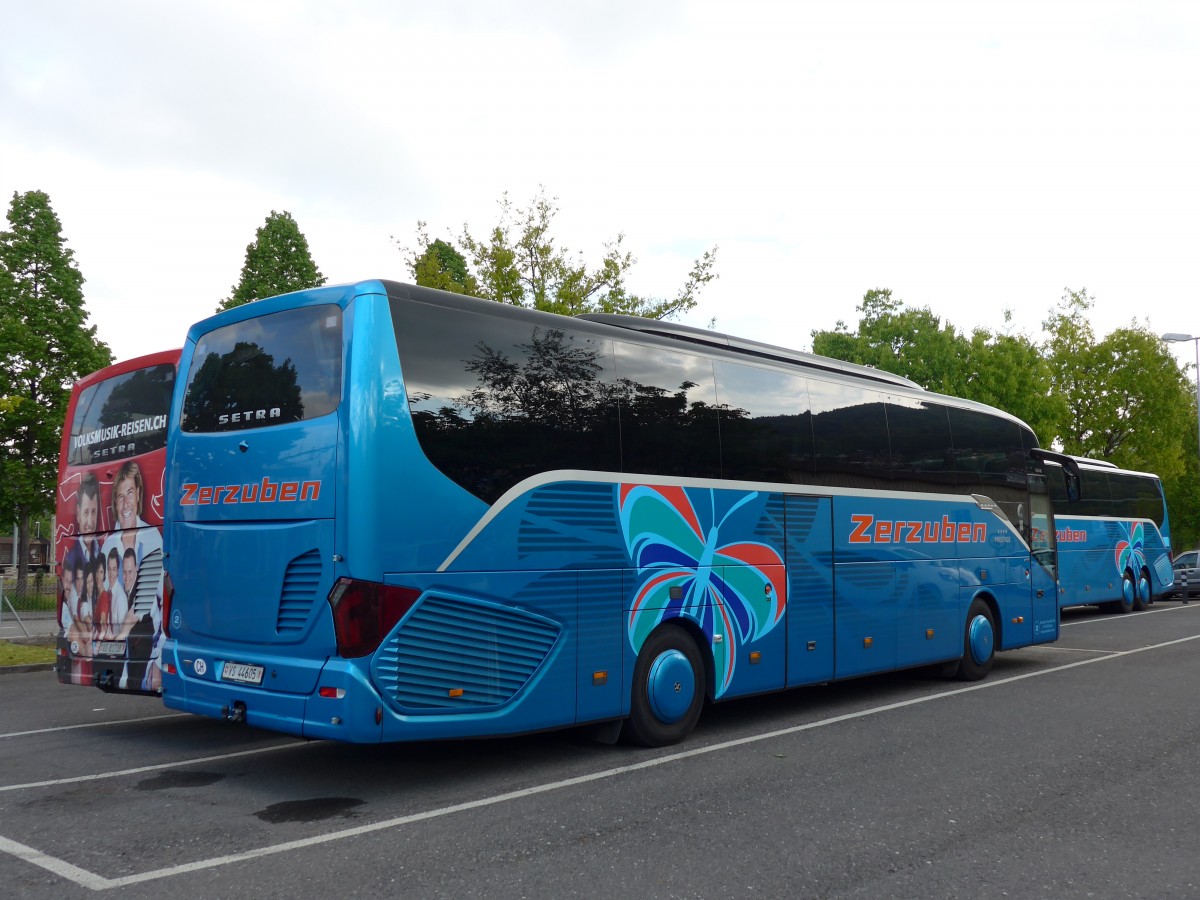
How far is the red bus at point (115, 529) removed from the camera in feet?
30.0

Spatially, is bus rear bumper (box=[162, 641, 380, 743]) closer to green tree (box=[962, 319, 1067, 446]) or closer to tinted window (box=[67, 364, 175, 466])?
tinted window (box=[67, 364, 175, 466])

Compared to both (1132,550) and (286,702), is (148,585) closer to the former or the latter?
(286,702)

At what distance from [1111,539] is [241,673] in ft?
81.6

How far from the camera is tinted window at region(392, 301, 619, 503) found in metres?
6.98

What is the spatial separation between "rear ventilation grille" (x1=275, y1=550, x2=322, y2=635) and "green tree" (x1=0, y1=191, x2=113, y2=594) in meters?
32.1

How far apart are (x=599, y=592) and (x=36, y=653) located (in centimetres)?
1184

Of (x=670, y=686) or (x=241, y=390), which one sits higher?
(x=241, y=390)

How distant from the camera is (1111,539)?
26.6m

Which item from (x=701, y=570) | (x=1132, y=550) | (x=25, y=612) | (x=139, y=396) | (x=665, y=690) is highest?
(x=139, y=396)

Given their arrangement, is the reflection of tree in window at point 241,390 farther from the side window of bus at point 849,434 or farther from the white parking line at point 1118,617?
the white parking line at point 1118,617

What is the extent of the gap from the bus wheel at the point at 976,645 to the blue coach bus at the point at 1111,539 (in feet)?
34.8

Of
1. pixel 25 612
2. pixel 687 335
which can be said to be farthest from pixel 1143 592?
pixel 25 612

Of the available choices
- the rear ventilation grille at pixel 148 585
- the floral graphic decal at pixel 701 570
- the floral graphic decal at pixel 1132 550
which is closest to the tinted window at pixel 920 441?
the floral graphic decal at pixel 701 570

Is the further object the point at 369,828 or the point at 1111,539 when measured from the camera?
the point at 1111,539
